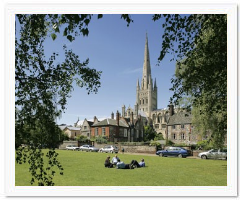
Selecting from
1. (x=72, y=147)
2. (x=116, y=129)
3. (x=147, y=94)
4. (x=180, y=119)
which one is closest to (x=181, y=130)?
(x=180, y=119)

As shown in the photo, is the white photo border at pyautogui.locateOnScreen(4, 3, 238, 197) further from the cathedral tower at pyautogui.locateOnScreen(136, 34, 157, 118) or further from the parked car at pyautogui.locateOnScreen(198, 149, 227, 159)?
the cathedral tower at pyautogui.locateOnScreen(136, 34, 157, 118)

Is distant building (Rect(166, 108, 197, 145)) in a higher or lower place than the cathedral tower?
lower

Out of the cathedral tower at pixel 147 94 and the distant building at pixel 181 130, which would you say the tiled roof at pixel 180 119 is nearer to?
the distant building at pixel 181 130

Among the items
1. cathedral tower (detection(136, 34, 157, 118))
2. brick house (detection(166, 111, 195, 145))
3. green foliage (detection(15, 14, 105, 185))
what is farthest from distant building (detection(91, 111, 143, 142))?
cathedral tower (detection(136, 34, 157, 118))

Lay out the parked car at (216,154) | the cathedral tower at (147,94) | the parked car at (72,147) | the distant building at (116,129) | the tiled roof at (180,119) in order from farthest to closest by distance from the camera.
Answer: the cathedral tower at (147,94)
the distant building at (116,129)
the tiled roof at (180,119)
the parked car at (72,147)
the parked car at (216,154)

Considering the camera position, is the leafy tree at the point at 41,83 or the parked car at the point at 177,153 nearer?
the leafy tree at the point at 41,83

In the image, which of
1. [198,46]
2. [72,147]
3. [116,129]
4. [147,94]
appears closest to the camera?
[198,46]

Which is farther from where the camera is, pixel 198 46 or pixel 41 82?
pixel 198 46

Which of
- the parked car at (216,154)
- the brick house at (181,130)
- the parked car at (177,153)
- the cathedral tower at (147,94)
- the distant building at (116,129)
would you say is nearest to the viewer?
the parked car at (216,154)

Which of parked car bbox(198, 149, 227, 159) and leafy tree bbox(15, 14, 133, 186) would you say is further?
parked car bbox(198, 149, 227, 159)
